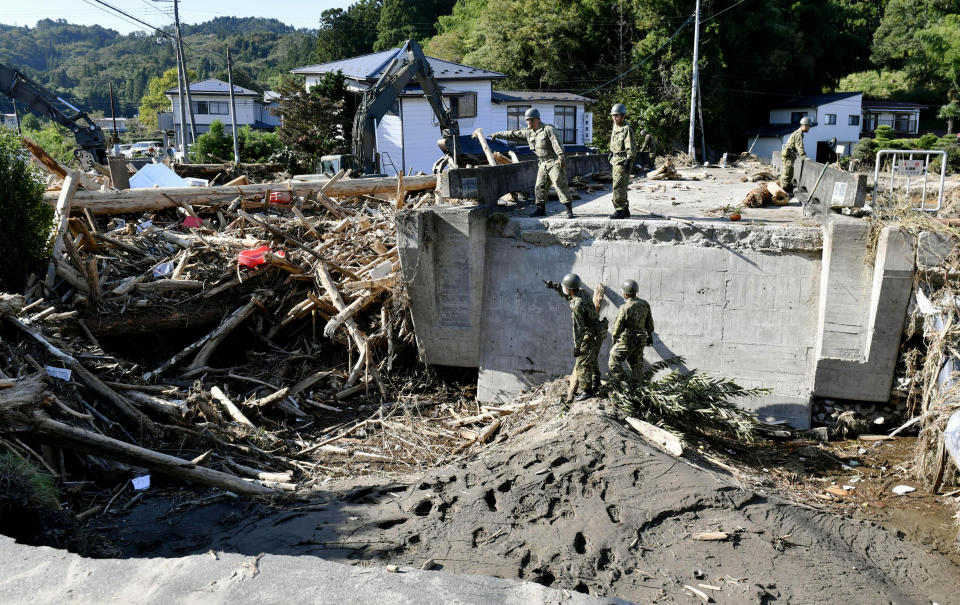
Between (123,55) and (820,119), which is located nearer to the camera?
(820,119)

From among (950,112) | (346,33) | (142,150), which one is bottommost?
(142,150)

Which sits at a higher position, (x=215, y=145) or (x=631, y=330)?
(x=215, y=145)

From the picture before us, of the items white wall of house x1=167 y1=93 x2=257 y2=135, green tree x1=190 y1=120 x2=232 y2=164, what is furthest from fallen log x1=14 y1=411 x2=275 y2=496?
white wall of house x1=167 y1=93 x2=257 y2=135

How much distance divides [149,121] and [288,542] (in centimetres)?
7941

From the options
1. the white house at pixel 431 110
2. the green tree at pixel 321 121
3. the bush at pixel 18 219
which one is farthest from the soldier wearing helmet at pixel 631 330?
the white house at pixel 431 110

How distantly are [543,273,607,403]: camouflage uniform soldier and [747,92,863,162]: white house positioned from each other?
38.3m

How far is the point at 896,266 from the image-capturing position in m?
8.57

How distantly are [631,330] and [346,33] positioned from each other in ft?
193

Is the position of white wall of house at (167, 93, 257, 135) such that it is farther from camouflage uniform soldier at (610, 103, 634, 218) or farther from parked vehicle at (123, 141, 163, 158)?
camouflage uniform soldier at (610, 103, 634, 218)

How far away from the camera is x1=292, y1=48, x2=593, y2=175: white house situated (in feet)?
115

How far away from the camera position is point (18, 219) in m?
9.94

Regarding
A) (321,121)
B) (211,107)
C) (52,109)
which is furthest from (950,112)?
(211,107)

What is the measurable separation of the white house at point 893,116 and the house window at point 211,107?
47.5 m

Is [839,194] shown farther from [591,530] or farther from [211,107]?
[211,107]
